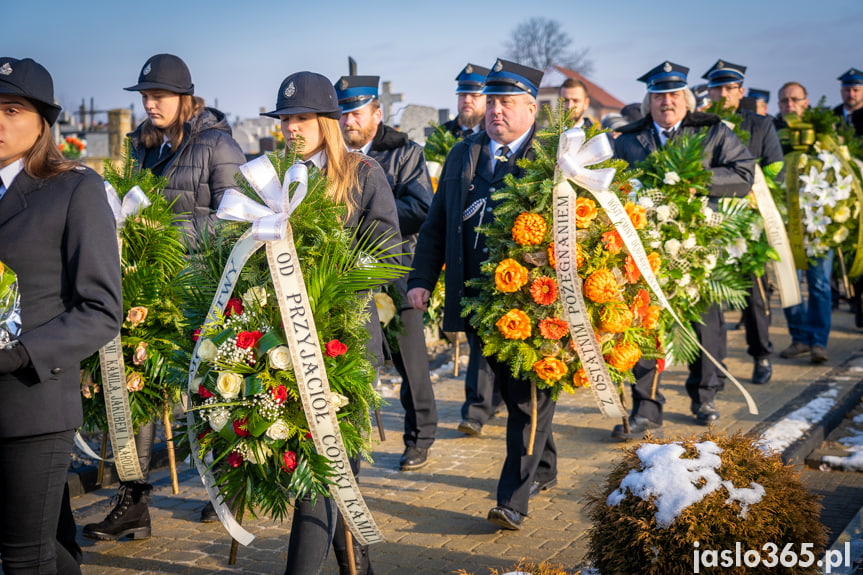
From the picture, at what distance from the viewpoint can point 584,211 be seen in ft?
16.8

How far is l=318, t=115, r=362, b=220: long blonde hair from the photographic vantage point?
14.5 ft

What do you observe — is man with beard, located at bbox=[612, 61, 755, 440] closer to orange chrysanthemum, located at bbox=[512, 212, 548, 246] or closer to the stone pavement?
the stone pavement

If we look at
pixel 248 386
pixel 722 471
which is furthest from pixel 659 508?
pixel 248 386

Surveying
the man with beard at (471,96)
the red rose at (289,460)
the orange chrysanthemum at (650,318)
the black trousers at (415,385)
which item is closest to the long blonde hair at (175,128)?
the black trousers at (415,385)

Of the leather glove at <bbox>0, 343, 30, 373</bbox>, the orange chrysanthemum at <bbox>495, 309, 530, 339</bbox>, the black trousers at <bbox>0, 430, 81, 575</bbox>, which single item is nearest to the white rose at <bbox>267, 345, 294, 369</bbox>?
the black trousers at <bbox>0, 430, 81, 575</bbox>

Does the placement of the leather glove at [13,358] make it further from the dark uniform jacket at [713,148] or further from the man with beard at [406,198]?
the dark uniform jacket at [713,148]

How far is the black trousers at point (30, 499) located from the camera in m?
3.27

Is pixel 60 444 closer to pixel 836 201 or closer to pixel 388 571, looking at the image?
pixel 388 571

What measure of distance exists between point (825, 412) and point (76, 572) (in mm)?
5881

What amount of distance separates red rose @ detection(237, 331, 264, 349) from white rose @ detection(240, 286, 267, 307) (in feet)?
0.44

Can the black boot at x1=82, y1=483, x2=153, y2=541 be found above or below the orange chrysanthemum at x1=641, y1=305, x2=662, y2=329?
below

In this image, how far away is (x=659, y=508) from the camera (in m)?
3.42

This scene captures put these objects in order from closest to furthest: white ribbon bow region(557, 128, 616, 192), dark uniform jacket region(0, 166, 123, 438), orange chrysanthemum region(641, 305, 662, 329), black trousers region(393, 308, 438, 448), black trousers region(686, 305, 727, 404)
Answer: dark uniform jacket region(0, 166, 123, 438), white ribbon bow region(557, 128, 616, 192), orange chrysanthemum region(641, 305, 662, 329), black trousers region(393, 308, 438, 448), black trousers region(686, 305, 727, 404)

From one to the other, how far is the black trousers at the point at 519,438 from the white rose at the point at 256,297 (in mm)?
1957
